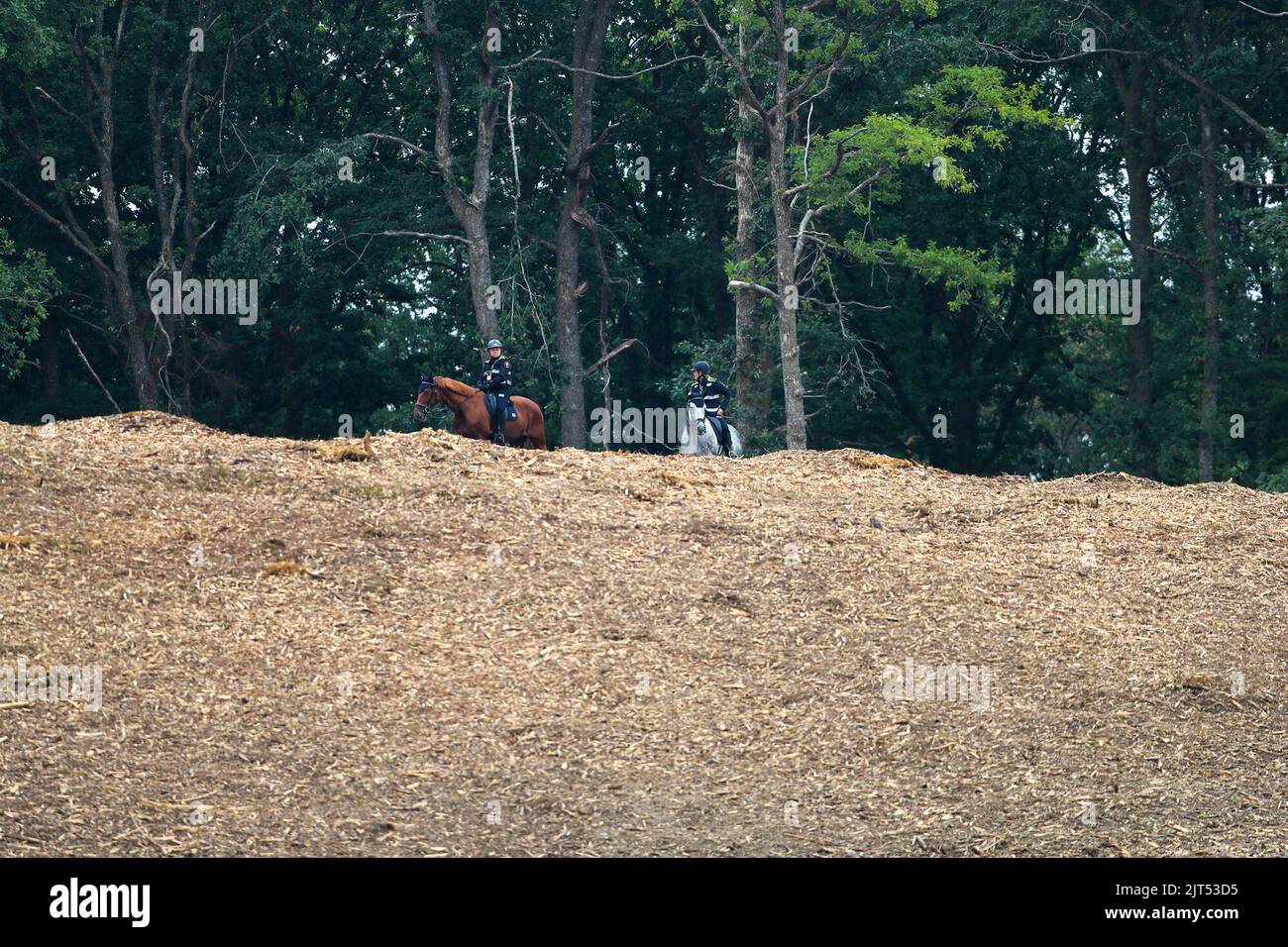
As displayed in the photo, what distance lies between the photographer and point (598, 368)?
35125mm

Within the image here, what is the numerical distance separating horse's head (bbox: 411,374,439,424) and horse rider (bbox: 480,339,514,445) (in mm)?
660

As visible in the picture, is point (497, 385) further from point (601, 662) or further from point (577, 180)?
point (577, 180)

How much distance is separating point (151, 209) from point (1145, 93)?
2275cm

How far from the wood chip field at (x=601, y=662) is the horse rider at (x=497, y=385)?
392cm

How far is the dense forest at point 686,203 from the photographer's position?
3028 cm

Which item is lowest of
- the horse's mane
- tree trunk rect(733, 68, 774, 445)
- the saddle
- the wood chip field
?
the wood chip field

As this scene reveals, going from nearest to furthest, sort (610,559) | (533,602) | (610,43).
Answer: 1. (533,602)
2. (610,559)
3. (610,43)

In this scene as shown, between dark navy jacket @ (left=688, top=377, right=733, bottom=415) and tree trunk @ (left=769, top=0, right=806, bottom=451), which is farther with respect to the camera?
tree trunk @ (left=769, top=0, right=806, bottom=451)

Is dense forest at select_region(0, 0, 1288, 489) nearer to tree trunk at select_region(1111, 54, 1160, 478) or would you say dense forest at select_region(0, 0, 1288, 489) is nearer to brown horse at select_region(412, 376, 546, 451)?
tree trunk at select_region(1111, 54, 1160, 478)

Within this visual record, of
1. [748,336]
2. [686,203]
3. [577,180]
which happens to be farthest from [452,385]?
[686,203]

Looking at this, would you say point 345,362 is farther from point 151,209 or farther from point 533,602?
point 533,602

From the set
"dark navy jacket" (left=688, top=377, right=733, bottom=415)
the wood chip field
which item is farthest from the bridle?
the wood chip field

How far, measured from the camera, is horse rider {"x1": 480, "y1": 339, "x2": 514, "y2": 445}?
20500mm

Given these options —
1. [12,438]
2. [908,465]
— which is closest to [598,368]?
[908,465]
